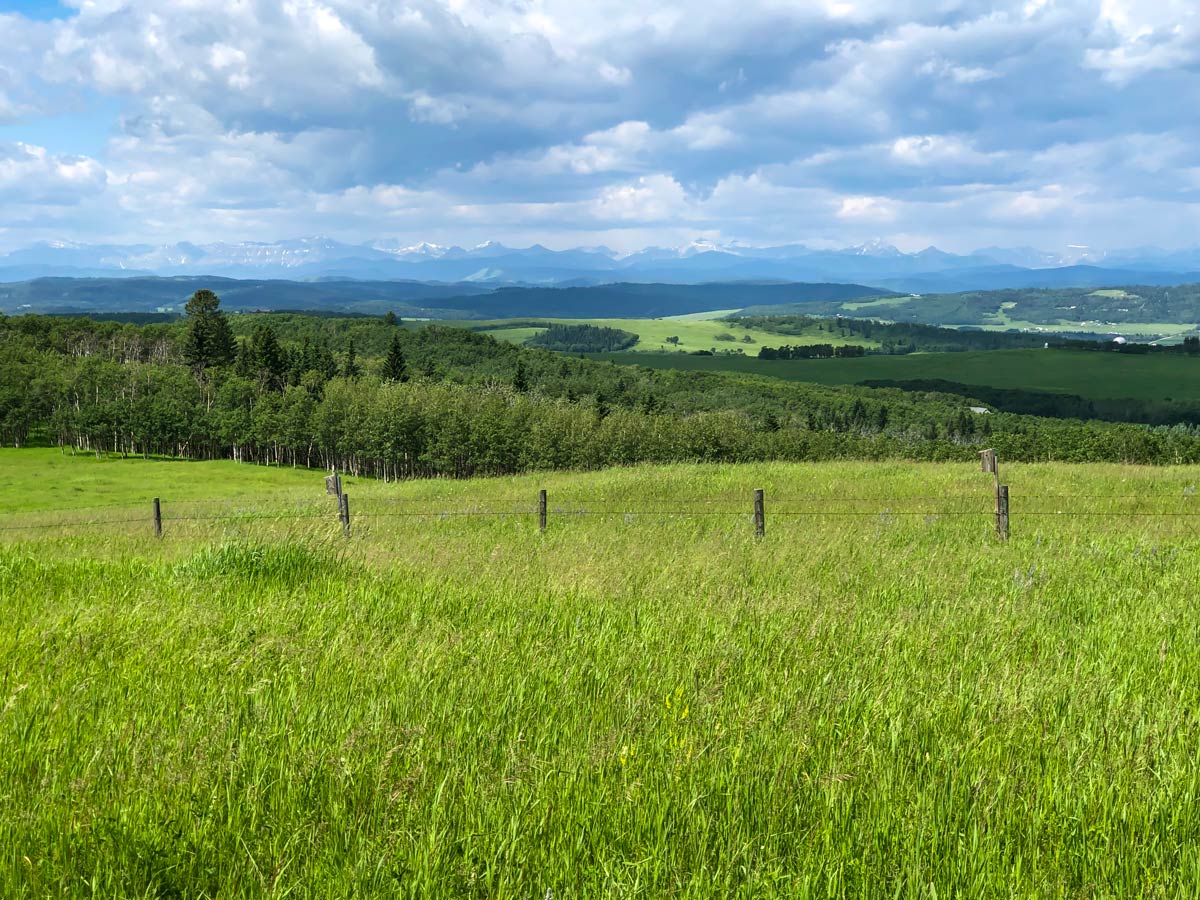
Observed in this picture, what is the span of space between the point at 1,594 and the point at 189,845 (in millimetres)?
5775

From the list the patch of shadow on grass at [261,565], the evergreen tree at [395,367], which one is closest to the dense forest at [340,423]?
the evergreen tree at [395,367]

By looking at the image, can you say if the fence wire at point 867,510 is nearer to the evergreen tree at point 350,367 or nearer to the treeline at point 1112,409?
the evergreen tree at point 350,367

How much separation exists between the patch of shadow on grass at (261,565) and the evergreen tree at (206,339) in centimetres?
14926

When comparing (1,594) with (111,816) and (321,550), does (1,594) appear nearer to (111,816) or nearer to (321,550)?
(321,550)

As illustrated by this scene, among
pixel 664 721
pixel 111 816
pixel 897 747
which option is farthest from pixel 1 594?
pixel 897 747

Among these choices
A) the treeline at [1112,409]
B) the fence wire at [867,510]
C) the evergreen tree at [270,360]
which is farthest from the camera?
the treeline at [1112,409]

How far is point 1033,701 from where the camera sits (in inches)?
207

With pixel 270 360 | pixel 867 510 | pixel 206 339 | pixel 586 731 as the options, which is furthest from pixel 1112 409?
pixel 586 731

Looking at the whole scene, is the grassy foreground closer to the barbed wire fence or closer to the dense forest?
the barbed wire fence

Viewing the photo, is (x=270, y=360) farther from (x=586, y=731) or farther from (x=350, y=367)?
(x=586, y=731)

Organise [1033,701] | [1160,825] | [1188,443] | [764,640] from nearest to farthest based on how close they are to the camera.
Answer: [1160,825]
[1033,701]
[764,640]
[1188,443]

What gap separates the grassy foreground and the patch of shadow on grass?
0.05 meters

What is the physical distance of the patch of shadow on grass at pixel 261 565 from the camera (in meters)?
8.43

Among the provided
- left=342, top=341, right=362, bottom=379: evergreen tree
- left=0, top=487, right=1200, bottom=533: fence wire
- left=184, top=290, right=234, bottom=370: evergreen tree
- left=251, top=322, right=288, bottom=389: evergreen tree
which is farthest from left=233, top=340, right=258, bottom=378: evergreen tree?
left=0, top=487, right=1200, bottom=533: fence wire
